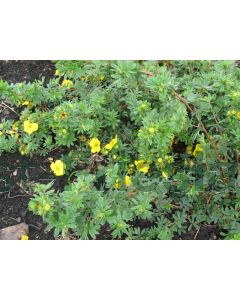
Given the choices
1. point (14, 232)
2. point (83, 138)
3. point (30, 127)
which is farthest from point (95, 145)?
point (14, 232)

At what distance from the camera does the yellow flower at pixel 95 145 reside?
2748 millimetres

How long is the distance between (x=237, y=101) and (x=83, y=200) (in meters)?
0.96

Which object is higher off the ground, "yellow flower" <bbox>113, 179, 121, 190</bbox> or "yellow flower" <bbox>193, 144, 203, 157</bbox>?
"yellow flower" <bbox>193, 144, 203, 157</bbox>

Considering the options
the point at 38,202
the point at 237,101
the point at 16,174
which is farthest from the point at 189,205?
the point at 16,174

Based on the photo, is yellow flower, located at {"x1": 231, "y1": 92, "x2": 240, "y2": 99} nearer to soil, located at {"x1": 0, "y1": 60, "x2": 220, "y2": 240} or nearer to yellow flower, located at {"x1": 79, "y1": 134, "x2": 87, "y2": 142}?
soil, located at {"x1": 0, "y1": 60, "x2": 220, "y2": 240}

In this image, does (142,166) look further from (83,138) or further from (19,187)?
(19,187)

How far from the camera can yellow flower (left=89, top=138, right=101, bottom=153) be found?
9.02 feet

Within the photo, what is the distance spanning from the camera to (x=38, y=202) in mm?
2125

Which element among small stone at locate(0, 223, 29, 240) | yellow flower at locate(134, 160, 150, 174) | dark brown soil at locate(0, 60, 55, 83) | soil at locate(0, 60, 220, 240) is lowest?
small stone at locate(0, 223, 29, 240)

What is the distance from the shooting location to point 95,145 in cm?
277

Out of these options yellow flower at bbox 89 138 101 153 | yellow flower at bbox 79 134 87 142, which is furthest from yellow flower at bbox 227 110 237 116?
yellow flower at bbox 79 134 87 142

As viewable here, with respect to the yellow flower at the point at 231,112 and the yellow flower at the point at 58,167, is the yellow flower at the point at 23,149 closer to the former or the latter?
the yellow flower at the point at 58,167

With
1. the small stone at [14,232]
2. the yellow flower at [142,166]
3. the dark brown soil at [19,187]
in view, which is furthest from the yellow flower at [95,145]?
the small stone at [14,232]

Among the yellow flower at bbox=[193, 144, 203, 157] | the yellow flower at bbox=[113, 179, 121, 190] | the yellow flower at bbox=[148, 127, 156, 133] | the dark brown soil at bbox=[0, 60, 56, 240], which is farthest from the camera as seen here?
the dark brown soil at bbox=[0, 60, 56, 240]
